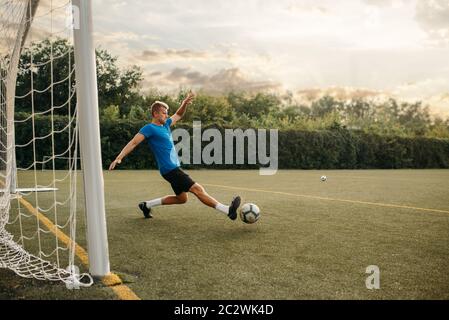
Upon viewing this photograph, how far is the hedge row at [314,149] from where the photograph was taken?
19812 millimetres

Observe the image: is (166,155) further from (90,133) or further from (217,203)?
(90,133)

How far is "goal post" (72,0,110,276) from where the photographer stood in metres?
3.35

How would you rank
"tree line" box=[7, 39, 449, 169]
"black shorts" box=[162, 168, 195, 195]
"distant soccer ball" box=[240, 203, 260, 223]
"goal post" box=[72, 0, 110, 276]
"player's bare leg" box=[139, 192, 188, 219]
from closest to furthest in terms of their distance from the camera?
"goal post" box=[72, 0, 110, 276]
"distant soccer ball" box=[240, 203, 260, 223]
"black shorts" box=[162, 168, 195, 195]
"player's bare leg" box=[139, 192, 188, 219]
"tree line" box=[7, 39, 449, 169]

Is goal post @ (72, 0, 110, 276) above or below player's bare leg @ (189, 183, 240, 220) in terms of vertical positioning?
above

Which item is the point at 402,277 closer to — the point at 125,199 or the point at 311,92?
the point at 125,199

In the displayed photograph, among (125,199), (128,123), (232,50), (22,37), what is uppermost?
(232,50)

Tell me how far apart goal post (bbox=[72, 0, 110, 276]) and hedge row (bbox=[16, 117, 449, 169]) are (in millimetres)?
15700

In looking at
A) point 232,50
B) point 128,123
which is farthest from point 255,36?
point 128,123

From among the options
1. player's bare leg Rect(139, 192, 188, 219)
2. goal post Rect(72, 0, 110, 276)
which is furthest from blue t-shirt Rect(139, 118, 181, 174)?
goal post Rect(72, 0, 110, 276)

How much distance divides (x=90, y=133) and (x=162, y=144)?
8.91ft

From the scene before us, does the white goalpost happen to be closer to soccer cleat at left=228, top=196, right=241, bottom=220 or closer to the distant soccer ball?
soccer cleat at left=228, top=196, right=241, bottom=220

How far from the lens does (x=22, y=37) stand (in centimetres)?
717

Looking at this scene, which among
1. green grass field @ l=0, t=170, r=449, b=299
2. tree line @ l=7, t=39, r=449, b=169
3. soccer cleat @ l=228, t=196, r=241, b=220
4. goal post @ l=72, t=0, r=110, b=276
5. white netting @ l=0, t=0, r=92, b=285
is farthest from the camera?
tree line @ l=7, t=39, r=449, b=169
